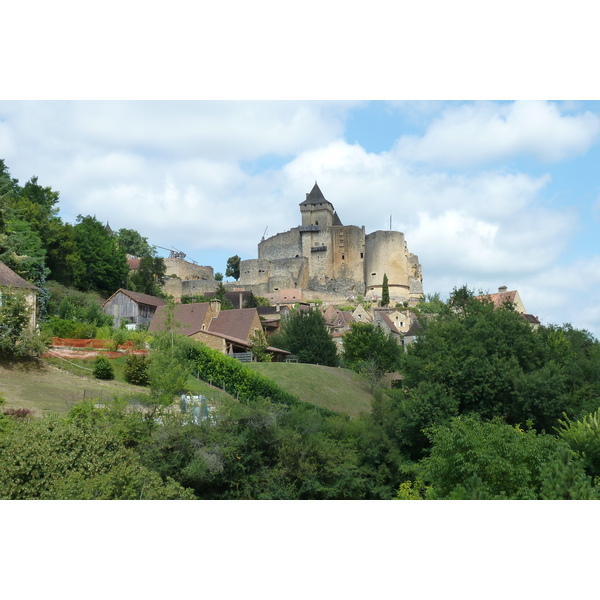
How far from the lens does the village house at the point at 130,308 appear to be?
145 ft

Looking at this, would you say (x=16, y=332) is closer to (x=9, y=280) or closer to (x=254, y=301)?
(x=9, y=280)

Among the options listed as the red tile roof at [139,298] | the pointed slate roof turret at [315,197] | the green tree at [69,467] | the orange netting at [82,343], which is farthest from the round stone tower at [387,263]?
the green tree at [69,467]

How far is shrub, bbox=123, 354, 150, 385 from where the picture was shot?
27703 millimetres

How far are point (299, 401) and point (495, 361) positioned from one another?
863 cm

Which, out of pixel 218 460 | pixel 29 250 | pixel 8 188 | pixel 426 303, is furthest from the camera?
pixel 426 303

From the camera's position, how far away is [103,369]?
1078 inches

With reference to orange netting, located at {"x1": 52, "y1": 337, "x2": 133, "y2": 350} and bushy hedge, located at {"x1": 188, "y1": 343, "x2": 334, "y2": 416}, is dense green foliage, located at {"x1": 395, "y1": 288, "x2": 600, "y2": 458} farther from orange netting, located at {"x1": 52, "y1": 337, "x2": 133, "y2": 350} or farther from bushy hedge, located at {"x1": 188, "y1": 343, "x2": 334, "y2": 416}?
orange netting, located at {"x1": 52, "y1": 337, "x2": 133, "y2": 350}

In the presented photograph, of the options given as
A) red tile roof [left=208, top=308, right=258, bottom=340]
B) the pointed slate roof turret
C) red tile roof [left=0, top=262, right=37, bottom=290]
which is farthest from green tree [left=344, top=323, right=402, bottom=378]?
the pointed slate roof turret

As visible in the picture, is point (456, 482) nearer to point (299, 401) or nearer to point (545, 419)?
point (545, 419)

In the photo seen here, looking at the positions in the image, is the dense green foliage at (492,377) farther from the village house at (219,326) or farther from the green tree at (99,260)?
the green tree at (99,260)

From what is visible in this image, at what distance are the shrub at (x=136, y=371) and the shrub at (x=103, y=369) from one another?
0.65 meters

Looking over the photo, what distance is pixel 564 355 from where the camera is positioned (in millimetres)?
29156

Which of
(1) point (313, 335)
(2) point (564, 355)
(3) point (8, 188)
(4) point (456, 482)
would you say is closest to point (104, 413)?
(4) point (456, 482)

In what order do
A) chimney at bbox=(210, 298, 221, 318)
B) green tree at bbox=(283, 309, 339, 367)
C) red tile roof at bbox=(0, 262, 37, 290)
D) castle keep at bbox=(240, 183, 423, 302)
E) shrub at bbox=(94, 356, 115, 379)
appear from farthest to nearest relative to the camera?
castle keep at bbox=(240, 183, 423, 302), chimney at bbox=(210, 298, 221, 318), green tree at bbox=(283, 309, 339, 367), red tile roof at bbox=(0, 262, 37, 290), shrub at bbox=(94, 356, 115, 379)
